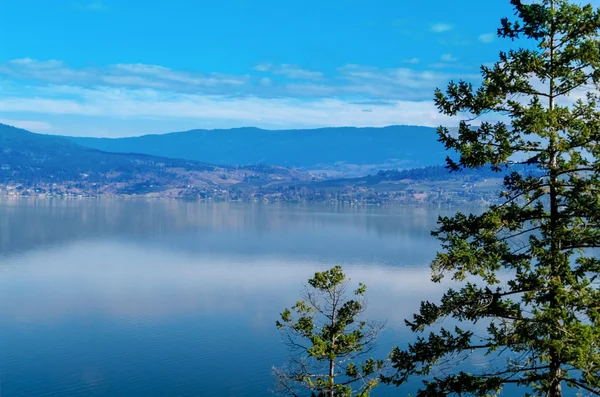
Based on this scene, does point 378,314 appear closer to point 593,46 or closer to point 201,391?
point 201,391

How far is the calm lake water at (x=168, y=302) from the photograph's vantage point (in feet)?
122

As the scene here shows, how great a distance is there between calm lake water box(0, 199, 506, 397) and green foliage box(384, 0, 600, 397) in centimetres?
2257

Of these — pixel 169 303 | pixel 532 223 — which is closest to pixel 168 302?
pixel 169 303

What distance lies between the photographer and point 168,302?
188ft

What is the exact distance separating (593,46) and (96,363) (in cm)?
3441

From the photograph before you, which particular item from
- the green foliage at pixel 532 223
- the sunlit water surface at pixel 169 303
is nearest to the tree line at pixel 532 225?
the green foliage at pixel 532 223

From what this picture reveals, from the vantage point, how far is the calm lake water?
3706 cm

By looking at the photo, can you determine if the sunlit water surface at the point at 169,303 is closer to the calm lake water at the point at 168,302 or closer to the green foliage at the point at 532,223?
the calm lake water at the point at 168,302

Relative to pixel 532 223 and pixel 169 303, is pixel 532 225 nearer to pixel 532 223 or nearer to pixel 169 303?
pixel 532 223

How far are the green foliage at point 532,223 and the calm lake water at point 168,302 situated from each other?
74.0 feet

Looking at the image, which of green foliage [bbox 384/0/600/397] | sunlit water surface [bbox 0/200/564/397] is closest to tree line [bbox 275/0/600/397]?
green foliage [bbox 384/0/600/397]

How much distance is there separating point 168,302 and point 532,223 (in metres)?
47.3

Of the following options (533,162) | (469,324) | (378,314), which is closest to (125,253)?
(378,314)

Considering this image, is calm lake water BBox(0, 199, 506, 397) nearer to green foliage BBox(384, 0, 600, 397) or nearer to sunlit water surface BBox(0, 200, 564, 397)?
sunlit water surface BBox(0, 200, 564, 397)
